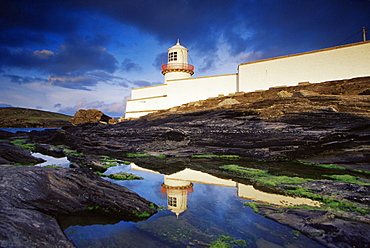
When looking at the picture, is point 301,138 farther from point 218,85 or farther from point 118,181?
point 218,85

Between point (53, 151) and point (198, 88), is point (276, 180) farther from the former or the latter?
point (198, 88)

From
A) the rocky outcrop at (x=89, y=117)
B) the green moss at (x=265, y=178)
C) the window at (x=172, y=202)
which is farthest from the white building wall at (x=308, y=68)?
the rocky outcrop at (x=89, y=117)

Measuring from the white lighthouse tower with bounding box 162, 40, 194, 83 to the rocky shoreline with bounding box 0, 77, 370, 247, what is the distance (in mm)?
16520

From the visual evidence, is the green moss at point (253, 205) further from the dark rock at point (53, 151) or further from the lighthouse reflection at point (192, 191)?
the dark rock at point (53, 151)

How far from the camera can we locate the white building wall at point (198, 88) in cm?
2625

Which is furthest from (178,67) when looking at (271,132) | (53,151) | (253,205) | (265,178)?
(253,205)

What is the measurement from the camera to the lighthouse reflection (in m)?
4.78

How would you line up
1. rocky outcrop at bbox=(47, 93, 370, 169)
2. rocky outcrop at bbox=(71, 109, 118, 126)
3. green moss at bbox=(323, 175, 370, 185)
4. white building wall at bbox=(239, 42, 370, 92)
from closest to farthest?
green moss at bbox=(323, 175, 370, 185) < rocky outcrop at bbox=(47, 93, 370, 169) < white building wall at bbox=(239, 42, 370, 92) < rocky outcrop at bbox=(71, 109, 118, 126)

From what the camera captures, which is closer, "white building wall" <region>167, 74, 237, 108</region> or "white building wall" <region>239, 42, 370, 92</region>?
"white building wall" <region>239, 42, 370, 92</region>

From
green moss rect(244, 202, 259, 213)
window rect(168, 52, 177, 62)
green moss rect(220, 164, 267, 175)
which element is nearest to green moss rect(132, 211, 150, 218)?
green moss rect(244, 202, 259, 213)

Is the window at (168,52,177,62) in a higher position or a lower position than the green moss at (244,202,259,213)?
higher

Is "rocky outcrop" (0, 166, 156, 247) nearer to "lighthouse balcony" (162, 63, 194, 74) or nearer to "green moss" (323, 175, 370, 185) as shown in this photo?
"green moss" (323, 175, 370, 185)

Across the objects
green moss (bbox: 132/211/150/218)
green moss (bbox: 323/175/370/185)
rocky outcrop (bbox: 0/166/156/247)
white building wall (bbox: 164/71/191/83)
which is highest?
white building wall (bbox: 164/71/191/83)

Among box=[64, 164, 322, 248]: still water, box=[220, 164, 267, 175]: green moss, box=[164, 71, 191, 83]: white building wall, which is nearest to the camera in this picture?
box=[64, 164, 322, 248]: still water
